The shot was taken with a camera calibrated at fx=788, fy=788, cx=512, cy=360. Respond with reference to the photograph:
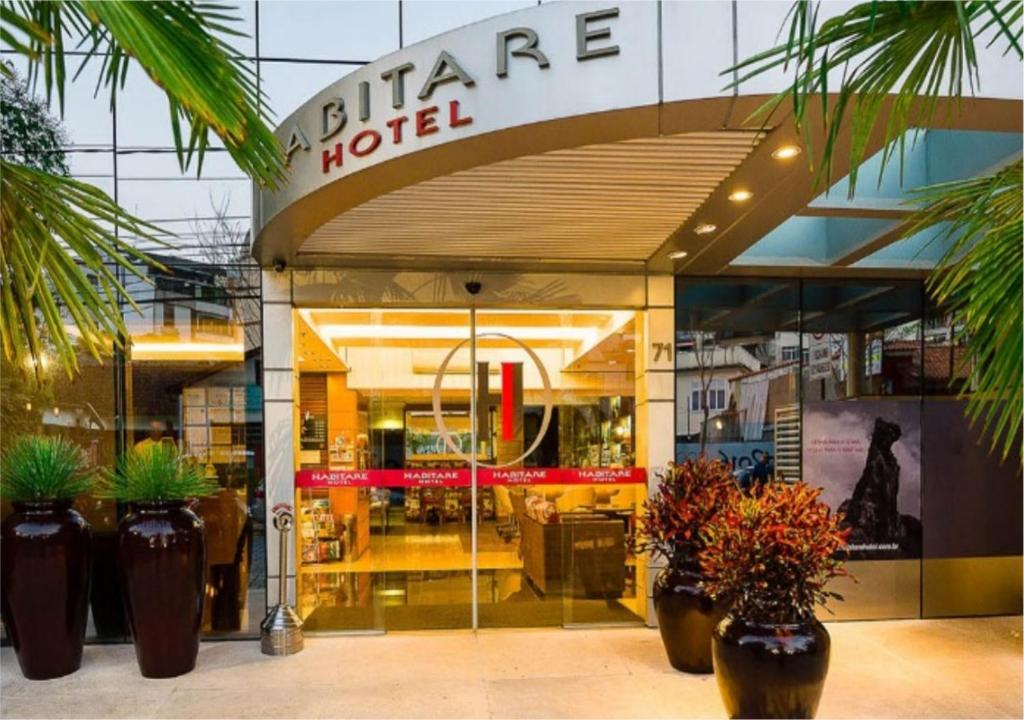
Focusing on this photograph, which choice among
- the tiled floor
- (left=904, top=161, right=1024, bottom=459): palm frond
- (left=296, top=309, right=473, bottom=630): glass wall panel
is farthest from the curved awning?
the tiled floor

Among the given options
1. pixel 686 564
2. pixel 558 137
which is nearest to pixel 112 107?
pixel 558 137

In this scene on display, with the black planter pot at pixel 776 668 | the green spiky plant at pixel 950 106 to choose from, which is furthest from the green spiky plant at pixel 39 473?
the green spiky plant at pixel 950 106

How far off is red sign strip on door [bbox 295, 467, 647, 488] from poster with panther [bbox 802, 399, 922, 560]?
177 cm

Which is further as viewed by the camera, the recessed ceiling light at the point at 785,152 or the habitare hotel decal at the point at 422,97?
the recessed ceiling light at the point at 785,152

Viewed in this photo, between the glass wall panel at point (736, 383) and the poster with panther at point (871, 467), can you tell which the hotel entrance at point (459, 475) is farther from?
the poster with panther at point (871, 467)

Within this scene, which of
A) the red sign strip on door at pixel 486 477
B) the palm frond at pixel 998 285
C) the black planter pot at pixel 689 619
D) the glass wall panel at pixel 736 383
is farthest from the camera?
the glass wall panel at pixel 736 383

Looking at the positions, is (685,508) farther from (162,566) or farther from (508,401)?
(162,566)

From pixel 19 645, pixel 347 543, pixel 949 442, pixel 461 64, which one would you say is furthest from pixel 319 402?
pixel 949 442

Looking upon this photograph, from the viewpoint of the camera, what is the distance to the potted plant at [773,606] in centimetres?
439

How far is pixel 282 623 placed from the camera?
21.6ft

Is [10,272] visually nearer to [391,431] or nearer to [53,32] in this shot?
[53,32]

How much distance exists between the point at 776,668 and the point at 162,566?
4.34m

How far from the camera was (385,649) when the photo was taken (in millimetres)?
6613

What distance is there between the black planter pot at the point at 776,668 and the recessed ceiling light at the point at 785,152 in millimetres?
2635
